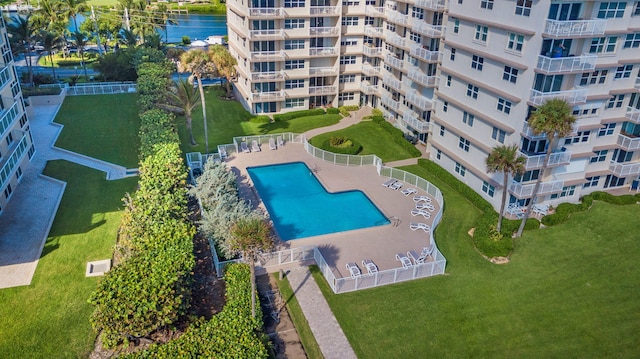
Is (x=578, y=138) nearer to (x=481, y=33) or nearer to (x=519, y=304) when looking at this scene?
(x=481, y=33)

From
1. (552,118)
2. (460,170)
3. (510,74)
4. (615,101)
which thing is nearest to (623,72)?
(615,101)

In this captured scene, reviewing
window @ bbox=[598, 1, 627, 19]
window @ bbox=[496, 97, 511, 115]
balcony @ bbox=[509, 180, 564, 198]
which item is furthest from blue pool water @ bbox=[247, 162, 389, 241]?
window @ bbox=[598, 1, 627, 19]

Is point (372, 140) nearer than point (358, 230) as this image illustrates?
No

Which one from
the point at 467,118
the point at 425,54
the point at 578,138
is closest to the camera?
the point at 578,138

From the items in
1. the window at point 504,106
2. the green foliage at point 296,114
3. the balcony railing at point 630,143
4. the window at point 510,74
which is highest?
the window at point 510,74

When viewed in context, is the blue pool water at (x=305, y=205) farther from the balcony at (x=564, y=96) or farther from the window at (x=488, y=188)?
the balcony at (x=564, y=96)

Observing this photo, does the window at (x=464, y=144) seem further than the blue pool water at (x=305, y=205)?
Yes

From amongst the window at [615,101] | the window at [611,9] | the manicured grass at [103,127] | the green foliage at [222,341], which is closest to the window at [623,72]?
the window at [615,101]
